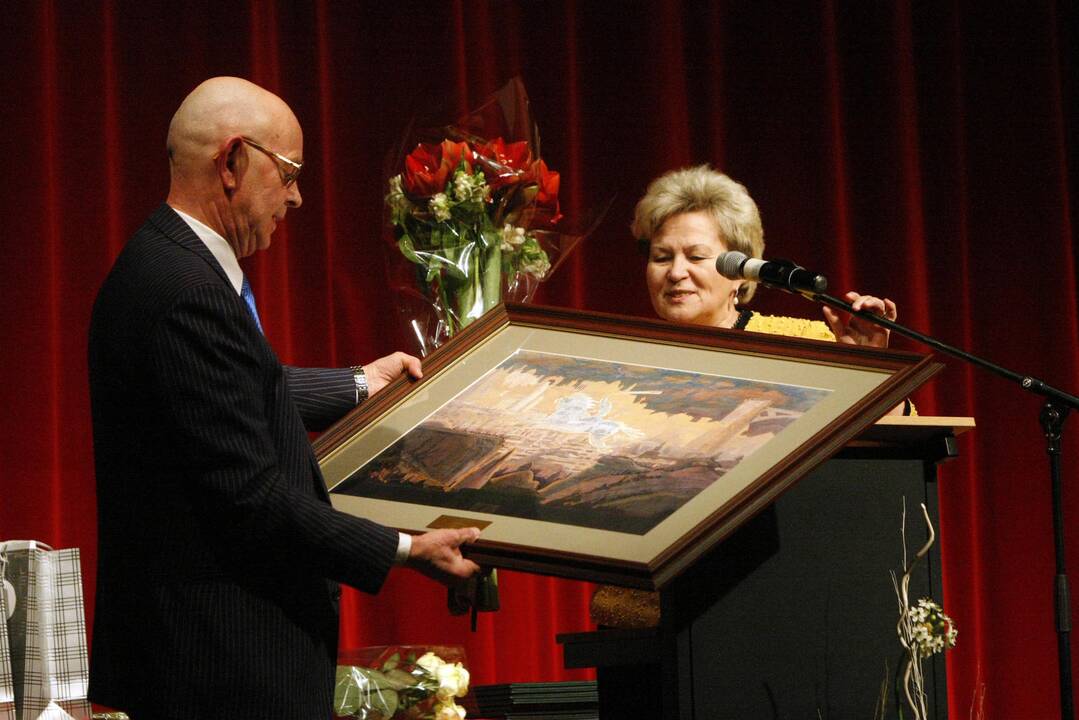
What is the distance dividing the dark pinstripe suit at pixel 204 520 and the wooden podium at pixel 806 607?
0.50 meters

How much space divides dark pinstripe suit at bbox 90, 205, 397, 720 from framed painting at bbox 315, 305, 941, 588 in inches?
6.9

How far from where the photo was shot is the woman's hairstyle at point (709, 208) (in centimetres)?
319

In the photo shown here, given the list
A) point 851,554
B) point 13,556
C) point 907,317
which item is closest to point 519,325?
point 851,554

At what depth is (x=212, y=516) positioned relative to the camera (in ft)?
5.82

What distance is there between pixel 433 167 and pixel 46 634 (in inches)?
48.0

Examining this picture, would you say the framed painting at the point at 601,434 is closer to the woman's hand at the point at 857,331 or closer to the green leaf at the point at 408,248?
the green leaf at the point at 408,248

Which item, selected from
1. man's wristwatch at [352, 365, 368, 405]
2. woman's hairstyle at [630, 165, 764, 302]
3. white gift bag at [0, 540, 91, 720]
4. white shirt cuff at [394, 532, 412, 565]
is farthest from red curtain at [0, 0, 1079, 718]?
white shirt cuff at [394, 532, 412, 565]

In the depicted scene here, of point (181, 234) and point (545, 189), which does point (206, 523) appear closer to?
point (181, 234)

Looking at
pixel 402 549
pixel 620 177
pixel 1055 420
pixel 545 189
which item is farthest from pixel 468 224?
pixel 620 177

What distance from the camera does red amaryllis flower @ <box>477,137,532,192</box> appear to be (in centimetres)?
280

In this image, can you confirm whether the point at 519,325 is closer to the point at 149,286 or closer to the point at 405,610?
the point at 149,286

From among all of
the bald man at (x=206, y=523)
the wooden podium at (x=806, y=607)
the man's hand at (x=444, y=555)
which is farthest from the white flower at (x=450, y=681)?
the man's hand at (x=444, y=555)

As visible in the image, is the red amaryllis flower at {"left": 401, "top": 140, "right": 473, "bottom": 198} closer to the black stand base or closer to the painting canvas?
Result: the painting canvas

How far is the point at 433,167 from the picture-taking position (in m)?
2.82
